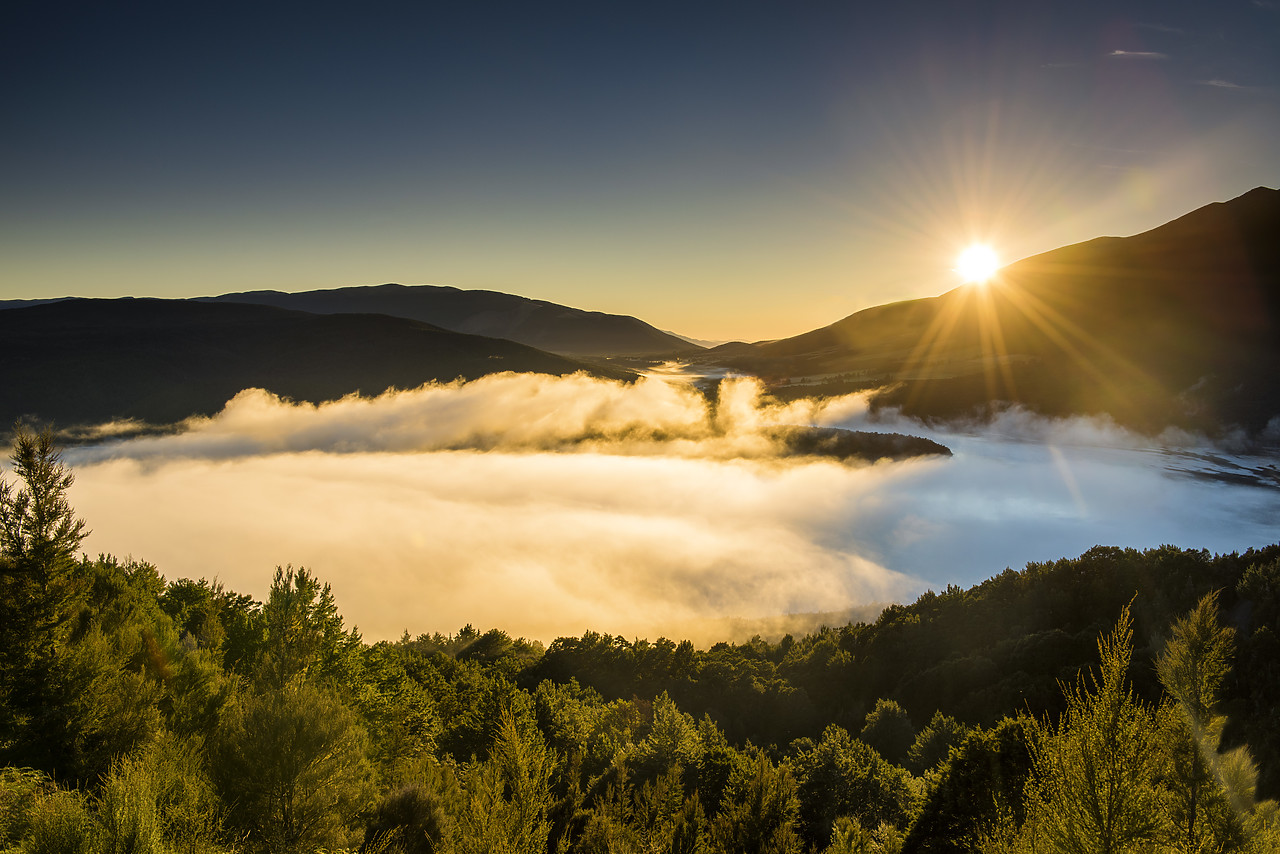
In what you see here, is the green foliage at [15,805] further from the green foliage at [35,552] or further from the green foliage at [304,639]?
the green foliage at [304,639]

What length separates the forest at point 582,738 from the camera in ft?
36.8

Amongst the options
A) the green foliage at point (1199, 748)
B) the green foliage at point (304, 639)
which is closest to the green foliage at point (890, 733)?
the green foliage at point (1199, 748)

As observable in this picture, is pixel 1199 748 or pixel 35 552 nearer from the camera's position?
pixel 1199 748

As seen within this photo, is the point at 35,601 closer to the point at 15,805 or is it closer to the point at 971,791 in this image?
the point at 15,805

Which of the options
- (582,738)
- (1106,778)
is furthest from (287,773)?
(582,738)

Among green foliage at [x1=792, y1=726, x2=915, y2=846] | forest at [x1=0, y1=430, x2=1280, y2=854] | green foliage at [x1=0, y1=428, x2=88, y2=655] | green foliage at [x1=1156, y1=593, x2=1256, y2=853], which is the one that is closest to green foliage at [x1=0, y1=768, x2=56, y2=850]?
forest at [x1=0, y1=430, x2=1280, y2=854]

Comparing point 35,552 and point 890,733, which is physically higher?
point 35,552

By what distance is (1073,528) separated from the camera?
160 metres

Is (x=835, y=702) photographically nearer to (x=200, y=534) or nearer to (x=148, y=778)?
(x=148, y=778)

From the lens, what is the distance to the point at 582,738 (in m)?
33.0

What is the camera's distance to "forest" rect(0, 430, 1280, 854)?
1122 centimetres

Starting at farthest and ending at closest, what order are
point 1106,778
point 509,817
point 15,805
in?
point 509,817 < point 15,805 < point 1106,778

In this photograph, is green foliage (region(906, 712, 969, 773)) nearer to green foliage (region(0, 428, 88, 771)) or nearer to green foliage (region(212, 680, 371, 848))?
green foliage (region(212, 680, 371, 848))

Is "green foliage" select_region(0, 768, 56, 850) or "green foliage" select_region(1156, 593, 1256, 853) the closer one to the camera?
"green foliage" select_region(0, 768, 56, 850)
